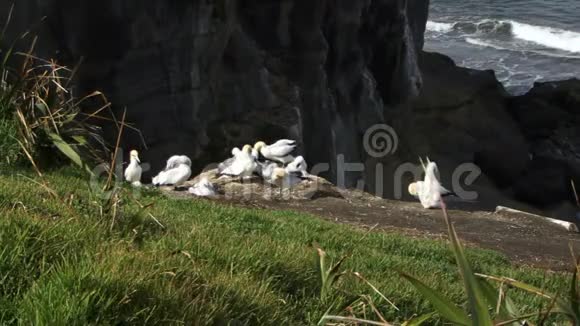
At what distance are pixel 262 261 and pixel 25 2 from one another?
16.4 metres

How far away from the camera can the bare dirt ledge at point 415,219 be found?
14.4 meters

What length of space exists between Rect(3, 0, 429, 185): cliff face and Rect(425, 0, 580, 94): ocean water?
1939 centimetres

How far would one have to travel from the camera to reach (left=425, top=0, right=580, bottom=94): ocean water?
180ft

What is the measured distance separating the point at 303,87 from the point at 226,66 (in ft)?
10.3

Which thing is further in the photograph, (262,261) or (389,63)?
(389,63)

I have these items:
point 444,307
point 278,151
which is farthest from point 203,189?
point 444,307

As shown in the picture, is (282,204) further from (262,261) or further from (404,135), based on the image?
(404,135)

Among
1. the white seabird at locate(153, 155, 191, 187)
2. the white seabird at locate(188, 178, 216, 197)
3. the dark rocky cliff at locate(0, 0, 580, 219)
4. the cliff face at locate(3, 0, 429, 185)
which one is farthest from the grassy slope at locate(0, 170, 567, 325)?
the dark rocky cliff at locate(0, 0, 580, 219)

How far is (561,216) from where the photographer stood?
3231 centimetres

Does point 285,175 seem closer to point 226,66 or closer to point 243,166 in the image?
point 243,166

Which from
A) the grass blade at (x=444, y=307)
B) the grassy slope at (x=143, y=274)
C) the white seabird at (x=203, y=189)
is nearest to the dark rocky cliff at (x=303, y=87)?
the white seabird at (x=203, y=189)

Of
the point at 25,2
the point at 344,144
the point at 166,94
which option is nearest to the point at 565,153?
the point at 344,144

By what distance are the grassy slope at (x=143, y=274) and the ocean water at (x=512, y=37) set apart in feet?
147

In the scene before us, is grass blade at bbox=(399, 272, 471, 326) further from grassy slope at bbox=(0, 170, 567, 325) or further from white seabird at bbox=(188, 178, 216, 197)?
white seabird at bbox=(188, 178, 216, 197)
